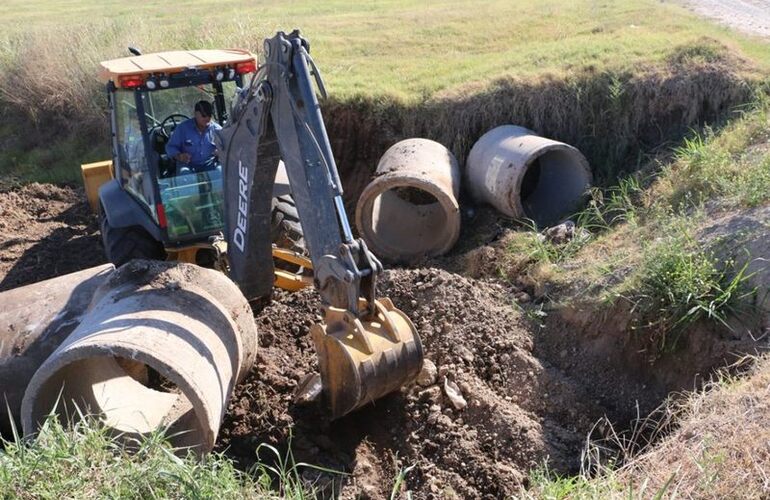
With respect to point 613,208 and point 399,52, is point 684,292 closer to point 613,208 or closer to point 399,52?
point 613,208

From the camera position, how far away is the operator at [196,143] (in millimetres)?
6422

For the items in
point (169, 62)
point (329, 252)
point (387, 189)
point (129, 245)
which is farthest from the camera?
point (387, 189)

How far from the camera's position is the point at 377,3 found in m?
17.8

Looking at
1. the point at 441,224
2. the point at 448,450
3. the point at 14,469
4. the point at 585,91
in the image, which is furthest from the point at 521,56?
the point at 14,469

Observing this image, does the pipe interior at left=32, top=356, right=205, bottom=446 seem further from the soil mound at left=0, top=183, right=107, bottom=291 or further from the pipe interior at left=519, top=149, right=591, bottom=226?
the pipe interior at left=519, top=149, right=591, bottom=226

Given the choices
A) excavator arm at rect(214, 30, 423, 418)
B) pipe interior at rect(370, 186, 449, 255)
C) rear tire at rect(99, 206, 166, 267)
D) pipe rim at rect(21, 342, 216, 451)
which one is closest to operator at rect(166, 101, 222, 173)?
rear tire at rect(99, 206, 166, 267)

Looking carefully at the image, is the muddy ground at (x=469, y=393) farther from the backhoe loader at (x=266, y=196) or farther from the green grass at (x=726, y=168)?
the green grass at (x=726, y=168)

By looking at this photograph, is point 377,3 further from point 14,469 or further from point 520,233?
point 14,469

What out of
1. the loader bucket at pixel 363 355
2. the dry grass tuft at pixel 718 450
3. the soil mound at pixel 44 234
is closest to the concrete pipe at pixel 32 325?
the loader bucket at pixel 363 355

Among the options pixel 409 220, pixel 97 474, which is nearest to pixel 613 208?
pixel 409 220

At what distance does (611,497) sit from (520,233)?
4.24 metres

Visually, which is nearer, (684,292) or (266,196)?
(684,292)

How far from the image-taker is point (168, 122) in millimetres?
6988

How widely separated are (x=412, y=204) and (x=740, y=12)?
788cm
